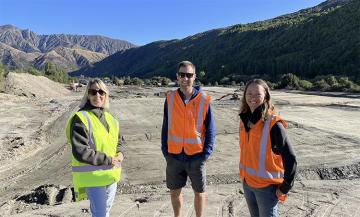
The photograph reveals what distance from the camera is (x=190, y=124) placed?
4820 mm

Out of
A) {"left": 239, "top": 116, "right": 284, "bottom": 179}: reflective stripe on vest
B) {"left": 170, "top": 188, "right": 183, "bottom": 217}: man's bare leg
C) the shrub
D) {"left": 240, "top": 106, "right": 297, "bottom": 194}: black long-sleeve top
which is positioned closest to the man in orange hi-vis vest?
{"left": 170, "top": 188, "right": 183, "bottom": 217}: man's bare leg

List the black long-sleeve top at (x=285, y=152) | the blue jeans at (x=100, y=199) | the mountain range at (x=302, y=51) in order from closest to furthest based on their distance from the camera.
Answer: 1. the black long-sleeve top at (x=285, y=152)
2. the blue jeans at (x=100, y=199)
3. the mountain range at (x=302, y=51)

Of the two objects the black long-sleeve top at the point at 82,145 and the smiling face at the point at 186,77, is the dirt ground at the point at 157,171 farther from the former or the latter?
the black long-sleeve top at the point at 82,145

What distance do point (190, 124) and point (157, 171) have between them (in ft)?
16.5

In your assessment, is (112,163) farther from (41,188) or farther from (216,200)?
(41,188)

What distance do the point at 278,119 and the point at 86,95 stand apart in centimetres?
174

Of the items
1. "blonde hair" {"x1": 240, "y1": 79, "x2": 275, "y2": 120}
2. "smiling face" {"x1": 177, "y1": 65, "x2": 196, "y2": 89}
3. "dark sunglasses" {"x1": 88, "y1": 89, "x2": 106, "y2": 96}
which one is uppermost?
"smiling face" {"x1": 177, "y1": 65, "x2": 196, "y2": 89}

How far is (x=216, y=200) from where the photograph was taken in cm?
712

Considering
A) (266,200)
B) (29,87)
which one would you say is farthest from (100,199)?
(29,87)

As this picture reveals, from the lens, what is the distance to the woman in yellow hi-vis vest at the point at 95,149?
3.73 m

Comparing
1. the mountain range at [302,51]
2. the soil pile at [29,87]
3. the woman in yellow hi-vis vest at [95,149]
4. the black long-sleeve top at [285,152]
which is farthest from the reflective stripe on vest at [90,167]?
the mountain range at [302,51]

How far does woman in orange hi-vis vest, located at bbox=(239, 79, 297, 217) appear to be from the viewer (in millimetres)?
3543

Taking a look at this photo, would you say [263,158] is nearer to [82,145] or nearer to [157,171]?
[82,145]

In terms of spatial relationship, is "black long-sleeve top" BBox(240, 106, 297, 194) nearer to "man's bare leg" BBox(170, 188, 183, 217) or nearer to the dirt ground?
"man's bare leg" BBox(170, 188, 183, 217)
